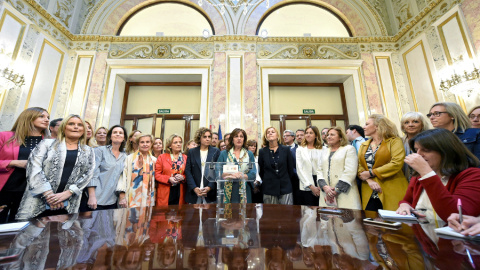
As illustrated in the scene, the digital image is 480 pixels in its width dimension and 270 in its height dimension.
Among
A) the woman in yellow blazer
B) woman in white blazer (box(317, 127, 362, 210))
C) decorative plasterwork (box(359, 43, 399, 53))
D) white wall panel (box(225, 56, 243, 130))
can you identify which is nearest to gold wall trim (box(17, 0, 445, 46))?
decorative plasterwork (box(359, 43, 399, 53))

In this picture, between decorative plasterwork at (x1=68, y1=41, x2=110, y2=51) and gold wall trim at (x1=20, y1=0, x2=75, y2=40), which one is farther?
decorative plasterwork at (x1=68, y1=41, x2=110, y2=51)

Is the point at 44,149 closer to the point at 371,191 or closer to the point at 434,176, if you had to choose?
the point at 434,176

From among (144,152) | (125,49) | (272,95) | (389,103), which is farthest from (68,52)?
(389,103)

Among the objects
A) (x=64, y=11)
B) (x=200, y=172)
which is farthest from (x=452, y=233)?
(x=64, y=11)

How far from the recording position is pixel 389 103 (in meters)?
5.26

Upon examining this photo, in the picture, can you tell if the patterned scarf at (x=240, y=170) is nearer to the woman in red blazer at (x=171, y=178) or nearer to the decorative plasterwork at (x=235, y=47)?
the woman in red blazer at (x=171, y=178)

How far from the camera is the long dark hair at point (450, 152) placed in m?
1.07

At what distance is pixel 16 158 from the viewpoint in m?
1.80

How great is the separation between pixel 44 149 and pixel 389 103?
631 centimetres

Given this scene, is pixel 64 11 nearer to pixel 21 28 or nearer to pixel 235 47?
pixel 21 28

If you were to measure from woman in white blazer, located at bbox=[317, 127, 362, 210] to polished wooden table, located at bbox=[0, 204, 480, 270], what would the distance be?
1.14 metres

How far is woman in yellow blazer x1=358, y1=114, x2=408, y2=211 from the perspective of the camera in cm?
188

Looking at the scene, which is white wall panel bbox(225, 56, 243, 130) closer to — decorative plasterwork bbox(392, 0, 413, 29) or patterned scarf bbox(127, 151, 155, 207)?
patterned scarf bbox(127, 151, 155, 207)

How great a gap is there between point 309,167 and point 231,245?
1.99 meters
